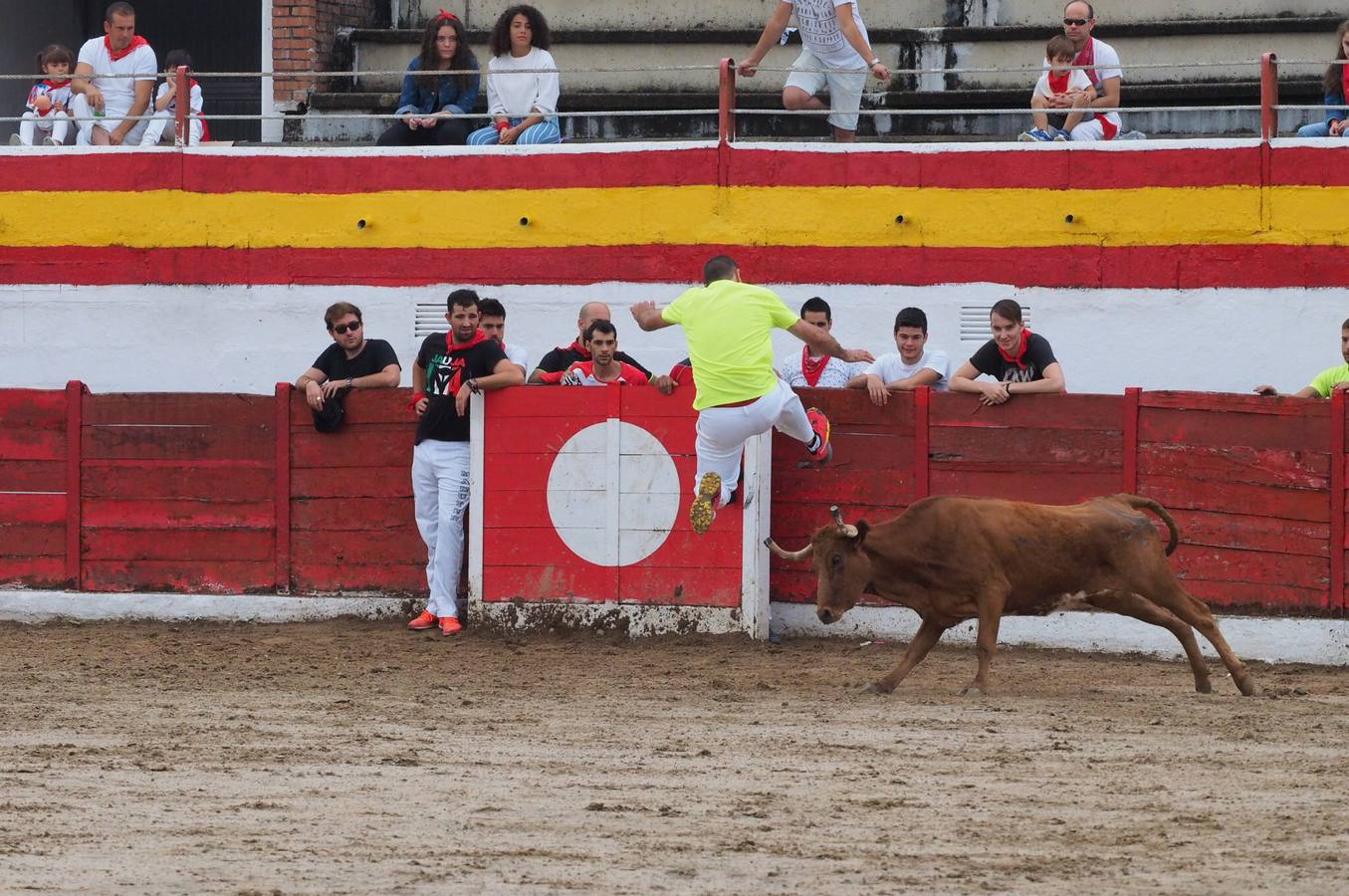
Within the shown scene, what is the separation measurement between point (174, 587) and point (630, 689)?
3.63 m

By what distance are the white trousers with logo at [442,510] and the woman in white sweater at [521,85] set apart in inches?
115

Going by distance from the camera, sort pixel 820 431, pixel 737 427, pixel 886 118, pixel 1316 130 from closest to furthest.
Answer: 1. pixel 737 427
2. pixel 820 431
3. pixel 1316 130
4. pixel 886 118

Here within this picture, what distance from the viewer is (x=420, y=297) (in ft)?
42.2

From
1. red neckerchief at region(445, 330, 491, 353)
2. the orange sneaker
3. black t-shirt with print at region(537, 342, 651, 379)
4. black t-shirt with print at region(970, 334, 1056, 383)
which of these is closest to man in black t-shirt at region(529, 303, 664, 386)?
black t-shirt with print at region(537, 342, 651, 379)

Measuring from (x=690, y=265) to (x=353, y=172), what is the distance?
2.32 meters

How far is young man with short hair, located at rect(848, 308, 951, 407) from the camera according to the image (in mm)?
10156

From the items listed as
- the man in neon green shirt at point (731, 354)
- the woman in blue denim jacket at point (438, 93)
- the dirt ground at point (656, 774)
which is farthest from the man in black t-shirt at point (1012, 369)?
the woman in blue denim jacket at point (438, 93)

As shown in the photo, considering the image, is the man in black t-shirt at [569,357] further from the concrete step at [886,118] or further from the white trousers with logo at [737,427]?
the concrete step at [886,118]

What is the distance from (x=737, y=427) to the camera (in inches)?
364

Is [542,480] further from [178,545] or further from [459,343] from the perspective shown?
[178,545]

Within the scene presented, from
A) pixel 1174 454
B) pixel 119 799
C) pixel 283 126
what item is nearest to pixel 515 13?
pixel 283 126

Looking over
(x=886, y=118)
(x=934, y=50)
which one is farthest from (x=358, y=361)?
(x=934, y=50)

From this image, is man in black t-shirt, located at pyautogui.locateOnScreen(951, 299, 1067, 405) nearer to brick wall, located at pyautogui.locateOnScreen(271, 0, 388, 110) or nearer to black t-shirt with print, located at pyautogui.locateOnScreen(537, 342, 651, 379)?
black t-shirt with print, located at pyautogui.locateOnScreen(537, 342, 651, 379)

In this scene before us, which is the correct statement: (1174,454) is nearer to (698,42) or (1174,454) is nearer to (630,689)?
(630,689)
